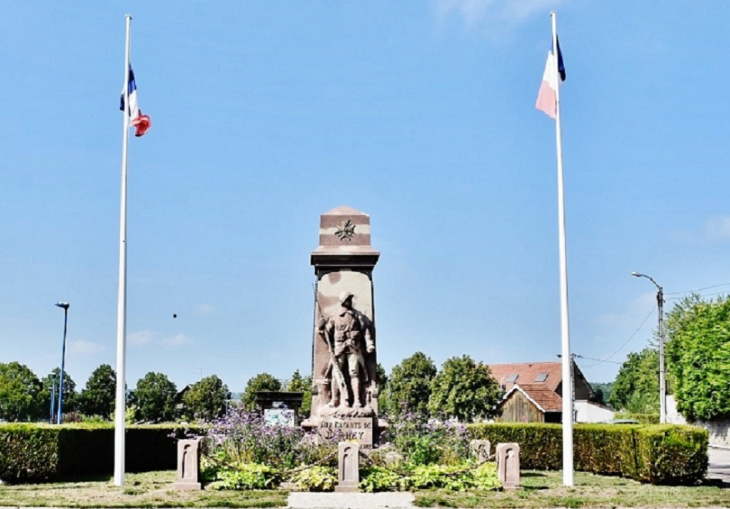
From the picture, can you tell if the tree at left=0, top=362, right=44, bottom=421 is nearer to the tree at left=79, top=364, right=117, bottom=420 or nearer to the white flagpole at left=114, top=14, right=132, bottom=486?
the tree at left=79, top=364, right=117, bottom=420

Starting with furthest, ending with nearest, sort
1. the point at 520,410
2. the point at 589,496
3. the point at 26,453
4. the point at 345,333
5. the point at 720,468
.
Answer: the point at 520,410 → the point at 720,468 → the point at 345,333 → the point at 26,453 → the point at 589,496

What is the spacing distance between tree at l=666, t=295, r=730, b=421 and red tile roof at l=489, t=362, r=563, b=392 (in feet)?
81.9

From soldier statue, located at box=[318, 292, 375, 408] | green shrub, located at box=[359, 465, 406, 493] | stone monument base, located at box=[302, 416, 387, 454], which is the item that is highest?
soldier statue, located at box=[318, 292, 375, 408]

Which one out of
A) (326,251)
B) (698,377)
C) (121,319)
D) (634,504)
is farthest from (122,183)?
(698,377)

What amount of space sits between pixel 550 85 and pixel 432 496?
28.3ft

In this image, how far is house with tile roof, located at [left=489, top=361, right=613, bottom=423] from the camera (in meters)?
60.8

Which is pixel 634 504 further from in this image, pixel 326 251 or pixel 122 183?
pixel 122 183

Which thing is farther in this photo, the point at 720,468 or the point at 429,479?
the point at 720,468

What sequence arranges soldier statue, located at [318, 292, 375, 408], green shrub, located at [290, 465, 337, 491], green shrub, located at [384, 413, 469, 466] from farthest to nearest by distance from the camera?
soldier statue, located at [318, 292, 375, 408]
green shrub, located at [384, 413, 469, 466]
green shrub, located at [290, 465, 337, 491]

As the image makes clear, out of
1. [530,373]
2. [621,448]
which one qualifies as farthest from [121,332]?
[530,373]

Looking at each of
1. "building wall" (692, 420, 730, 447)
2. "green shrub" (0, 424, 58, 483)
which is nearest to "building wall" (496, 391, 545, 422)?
"building wall" (692, 420, 730, 447)

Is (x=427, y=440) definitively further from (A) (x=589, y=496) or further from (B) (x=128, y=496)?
(B) (x=128, y=496)

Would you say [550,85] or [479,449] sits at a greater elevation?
[550,85]

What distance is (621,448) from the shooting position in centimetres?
1997
